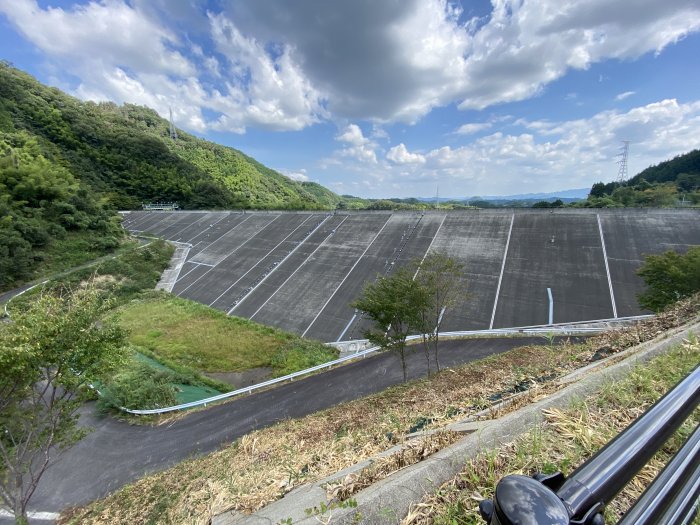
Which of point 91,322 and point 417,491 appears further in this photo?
point 91,322

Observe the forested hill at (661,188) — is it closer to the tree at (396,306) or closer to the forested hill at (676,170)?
the forested hill at (676,170)

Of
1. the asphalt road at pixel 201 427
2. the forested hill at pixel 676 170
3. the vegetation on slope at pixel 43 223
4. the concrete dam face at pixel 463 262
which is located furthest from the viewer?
the forested hill at pixel 676 170

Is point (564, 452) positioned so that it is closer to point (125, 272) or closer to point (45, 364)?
point (45, 364)

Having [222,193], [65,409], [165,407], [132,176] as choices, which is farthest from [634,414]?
[132,176]

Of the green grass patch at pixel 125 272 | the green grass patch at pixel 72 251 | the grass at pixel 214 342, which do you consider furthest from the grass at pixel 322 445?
the green grass patch at pixel 72 251

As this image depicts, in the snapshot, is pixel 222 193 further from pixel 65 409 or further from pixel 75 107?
pixel 65 409

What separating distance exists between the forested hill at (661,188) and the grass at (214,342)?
32122 mm

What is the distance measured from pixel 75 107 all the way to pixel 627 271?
9320 centimetres

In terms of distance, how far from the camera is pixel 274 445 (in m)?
5.23

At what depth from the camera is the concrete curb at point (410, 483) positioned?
1744 mm

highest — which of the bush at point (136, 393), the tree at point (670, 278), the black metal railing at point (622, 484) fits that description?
the black metal railing at point (622, 484)

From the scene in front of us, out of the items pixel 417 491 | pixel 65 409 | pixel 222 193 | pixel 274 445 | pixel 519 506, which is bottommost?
pixel 65 409

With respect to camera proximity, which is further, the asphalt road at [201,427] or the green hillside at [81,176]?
the green hillside at [81,176]

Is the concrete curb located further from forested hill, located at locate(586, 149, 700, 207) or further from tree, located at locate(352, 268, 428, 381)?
forested hill, located at locate(586, 149, 700, 207)
